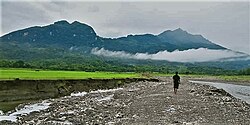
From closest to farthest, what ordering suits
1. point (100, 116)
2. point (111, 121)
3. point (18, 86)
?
point (111, 121) → point (100, 116) → point (18, 86)

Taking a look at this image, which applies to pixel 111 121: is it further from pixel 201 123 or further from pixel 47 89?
pixel 47 89

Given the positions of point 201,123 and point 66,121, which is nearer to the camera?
point 201,123

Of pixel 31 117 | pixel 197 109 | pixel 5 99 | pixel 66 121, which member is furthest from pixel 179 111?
pixel 5 99

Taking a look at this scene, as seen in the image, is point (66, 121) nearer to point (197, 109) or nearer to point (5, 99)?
point (197, 109)

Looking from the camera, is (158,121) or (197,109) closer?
(158,121)

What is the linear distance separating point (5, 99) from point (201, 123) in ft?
87.4

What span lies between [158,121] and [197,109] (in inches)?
269

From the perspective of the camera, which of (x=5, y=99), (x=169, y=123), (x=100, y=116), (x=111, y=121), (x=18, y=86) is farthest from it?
(x=18, y=86)

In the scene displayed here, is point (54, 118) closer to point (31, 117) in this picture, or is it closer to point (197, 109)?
point (31, 117)

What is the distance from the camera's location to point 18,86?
148 feet

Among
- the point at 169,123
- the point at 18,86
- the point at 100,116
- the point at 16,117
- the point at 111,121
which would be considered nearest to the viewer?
the point at 169,123

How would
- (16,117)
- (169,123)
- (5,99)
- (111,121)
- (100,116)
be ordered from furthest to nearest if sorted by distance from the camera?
(5,99) < (16,117) < (100,116) < (111,121) < (169,123)

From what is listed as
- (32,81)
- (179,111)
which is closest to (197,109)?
(179,111)

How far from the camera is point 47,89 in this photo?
50.6m
